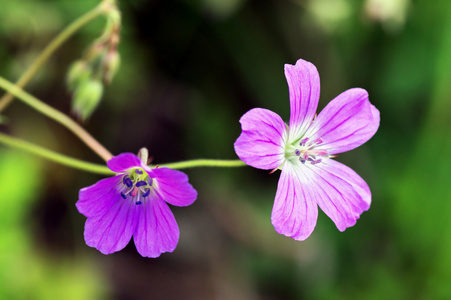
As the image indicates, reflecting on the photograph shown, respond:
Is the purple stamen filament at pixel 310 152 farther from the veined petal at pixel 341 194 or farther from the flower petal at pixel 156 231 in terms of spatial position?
the flower petal at pixel 156 231

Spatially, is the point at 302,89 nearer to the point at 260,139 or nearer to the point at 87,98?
the point at 260,139

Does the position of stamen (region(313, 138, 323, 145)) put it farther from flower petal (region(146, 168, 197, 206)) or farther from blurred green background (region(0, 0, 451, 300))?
blurred green background (region(0, 0, 451, 300))

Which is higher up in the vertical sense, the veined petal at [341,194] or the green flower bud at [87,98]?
the green flower bud at [87,98]

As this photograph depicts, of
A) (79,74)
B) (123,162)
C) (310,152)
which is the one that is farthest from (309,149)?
(79,74)

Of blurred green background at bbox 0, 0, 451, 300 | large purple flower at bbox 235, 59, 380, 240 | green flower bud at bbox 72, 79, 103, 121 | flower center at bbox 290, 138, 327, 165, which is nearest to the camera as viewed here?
large purple flower at bbox 235, 59, 380, 240

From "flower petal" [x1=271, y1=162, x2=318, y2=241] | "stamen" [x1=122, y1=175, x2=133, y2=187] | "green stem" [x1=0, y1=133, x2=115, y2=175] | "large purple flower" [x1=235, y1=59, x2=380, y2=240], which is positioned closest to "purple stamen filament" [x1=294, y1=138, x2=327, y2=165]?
"large purple flower" [x1=235, y1=59, x2=380, y2=240]

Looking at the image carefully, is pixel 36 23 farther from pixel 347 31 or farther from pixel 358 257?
pixel 358 257

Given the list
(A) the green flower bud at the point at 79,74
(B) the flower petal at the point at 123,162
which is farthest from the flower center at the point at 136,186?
(A) the green flower bud at the point at 79,74
